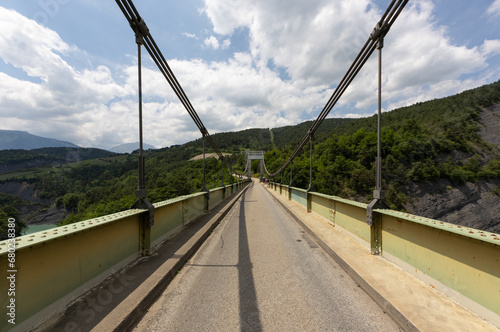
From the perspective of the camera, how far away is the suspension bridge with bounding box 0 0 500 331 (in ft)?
7.45

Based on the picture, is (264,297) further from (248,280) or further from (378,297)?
(378,297)

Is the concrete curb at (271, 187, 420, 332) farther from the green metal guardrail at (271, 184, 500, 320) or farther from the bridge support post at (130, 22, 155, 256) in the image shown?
the bridge support post at (130, 22, 155, 256)

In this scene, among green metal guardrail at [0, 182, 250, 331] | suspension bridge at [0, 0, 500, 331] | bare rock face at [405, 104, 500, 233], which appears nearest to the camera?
green metal guardrail at [0, 182, 250, 331]

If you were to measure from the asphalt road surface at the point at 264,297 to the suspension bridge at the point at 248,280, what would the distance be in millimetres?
17

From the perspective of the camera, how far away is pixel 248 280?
3641 mm

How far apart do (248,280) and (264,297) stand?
595 millimetres

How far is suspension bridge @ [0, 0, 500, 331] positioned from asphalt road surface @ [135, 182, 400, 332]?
0.05ft

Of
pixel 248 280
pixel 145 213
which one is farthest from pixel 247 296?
pixel 145 213

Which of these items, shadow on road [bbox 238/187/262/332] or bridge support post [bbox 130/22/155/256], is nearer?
shadow on road [bbox 238/187/262/332]

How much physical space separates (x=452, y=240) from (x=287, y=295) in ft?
7.03

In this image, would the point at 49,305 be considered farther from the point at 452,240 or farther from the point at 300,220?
the point at 300,220

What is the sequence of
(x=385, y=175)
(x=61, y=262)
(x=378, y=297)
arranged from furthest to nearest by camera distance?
1. (x=385, y=175)
2. (x=378, y=297)
3. (x=61, y=262)

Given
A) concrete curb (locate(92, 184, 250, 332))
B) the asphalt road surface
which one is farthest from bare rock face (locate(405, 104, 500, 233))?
concrete curb (locate(92, 184, 250, 332))

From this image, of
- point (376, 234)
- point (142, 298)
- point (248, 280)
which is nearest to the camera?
point (142, 298)
